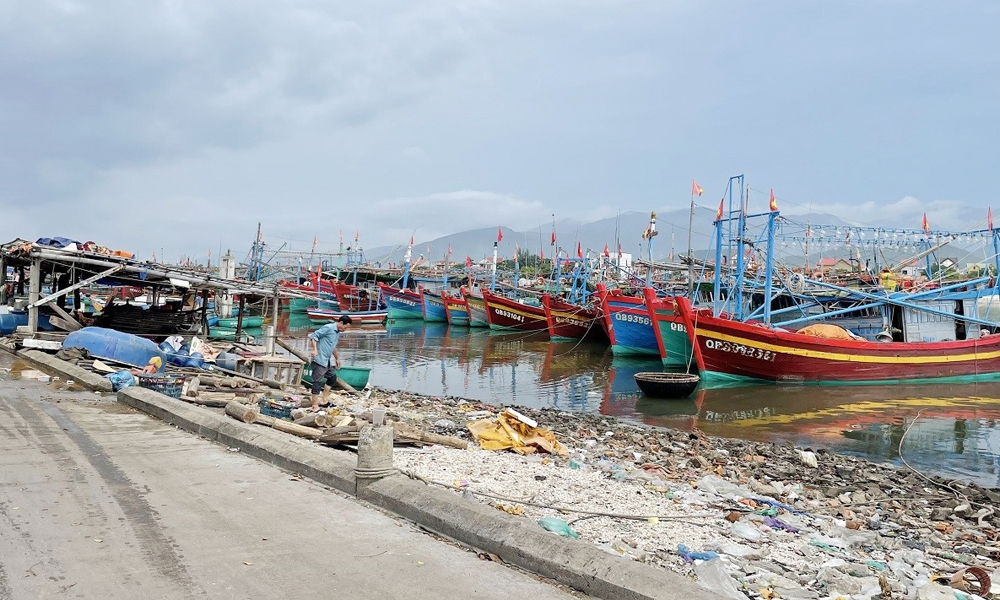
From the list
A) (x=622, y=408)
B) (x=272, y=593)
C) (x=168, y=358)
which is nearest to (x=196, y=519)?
(x=272, y=593)

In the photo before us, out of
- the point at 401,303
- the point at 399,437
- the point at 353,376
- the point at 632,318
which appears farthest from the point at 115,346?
the point at 401,303

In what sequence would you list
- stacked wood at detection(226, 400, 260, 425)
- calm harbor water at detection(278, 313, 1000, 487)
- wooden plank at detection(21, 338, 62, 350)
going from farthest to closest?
wooden plank at detection(21, 338, 62, 350) → calm harbor water at detection(278, 313, 1000, 487) → stacked wood at detection(226, 400, 260, 425)

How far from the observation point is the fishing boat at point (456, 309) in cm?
4600

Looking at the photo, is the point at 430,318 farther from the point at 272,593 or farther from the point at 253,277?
the point at 272,593

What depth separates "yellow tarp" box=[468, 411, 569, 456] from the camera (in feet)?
28.8

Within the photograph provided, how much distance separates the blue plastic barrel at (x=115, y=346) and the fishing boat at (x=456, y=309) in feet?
105

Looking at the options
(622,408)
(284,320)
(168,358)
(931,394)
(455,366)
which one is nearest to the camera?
(168,358)

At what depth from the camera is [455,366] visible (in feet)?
83.8

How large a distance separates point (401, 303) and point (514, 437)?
139 ft

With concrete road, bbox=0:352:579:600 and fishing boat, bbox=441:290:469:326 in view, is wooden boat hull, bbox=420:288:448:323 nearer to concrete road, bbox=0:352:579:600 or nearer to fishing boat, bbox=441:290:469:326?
fishing boat, bbox=441:290:469:326

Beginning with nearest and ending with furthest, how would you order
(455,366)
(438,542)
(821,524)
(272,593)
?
(272,593) < (438,542) < (821,524) < (455,366)

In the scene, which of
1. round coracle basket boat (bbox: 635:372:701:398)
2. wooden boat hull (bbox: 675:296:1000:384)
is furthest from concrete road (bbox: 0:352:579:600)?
wooden boat hull (bbox: 675:296:1000:384)

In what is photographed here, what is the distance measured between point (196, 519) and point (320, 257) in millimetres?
58142

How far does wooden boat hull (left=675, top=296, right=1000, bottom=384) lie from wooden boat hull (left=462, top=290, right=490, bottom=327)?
2437cm
